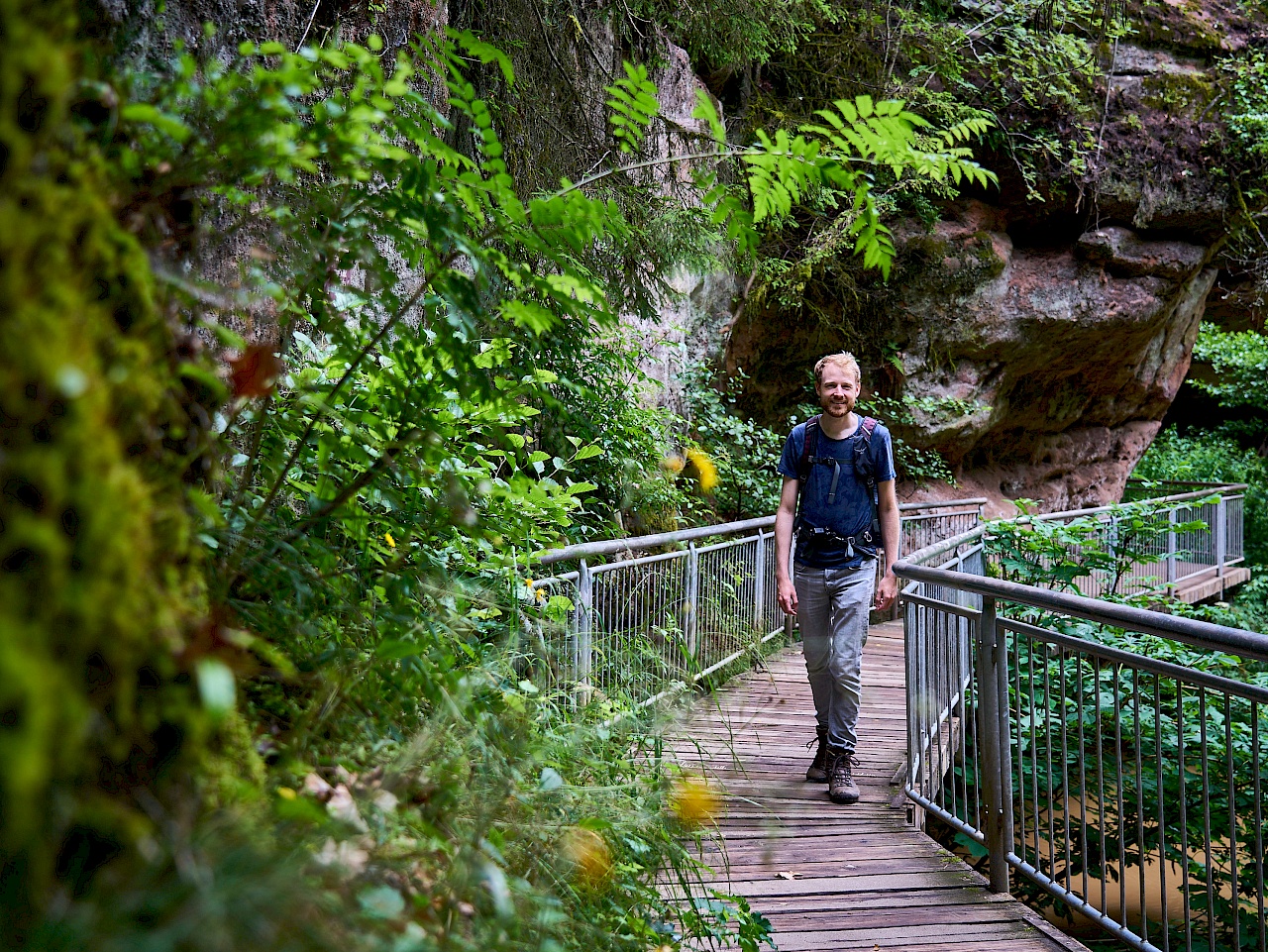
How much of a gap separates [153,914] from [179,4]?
2.74 metres

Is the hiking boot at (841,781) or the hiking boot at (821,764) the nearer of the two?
the hiking boot at (841,781)

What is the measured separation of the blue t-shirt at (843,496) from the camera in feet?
15.0

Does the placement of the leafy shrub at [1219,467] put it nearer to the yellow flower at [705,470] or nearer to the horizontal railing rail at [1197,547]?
the horizontal railing rail at [1197,547]

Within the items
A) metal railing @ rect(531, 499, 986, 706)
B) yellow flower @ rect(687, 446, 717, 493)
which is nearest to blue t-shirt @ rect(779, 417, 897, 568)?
metal railing @ rect(531, 499, 986, 706)

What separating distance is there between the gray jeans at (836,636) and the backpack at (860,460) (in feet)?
1.02

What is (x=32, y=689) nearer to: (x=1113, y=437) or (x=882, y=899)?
(x=882, y=899)

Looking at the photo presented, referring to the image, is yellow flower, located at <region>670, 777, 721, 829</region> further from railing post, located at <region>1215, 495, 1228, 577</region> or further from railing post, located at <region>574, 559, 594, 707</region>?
railing post, located at <region>1215, 495, 1228, 577</region>

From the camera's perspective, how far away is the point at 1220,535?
51.3ft

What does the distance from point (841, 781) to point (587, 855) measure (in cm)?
293

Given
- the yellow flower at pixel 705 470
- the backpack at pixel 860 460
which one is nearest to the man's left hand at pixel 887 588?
the backpack at pixel 860 460

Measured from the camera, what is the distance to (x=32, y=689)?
63 cm

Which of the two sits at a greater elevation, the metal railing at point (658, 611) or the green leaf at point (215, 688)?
the green leaf at point (215, 688)

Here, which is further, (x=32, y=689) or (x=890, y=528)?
(x=890, y=528)

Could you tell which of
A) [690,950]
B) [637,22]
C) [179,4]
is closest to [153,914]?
[690,950]
